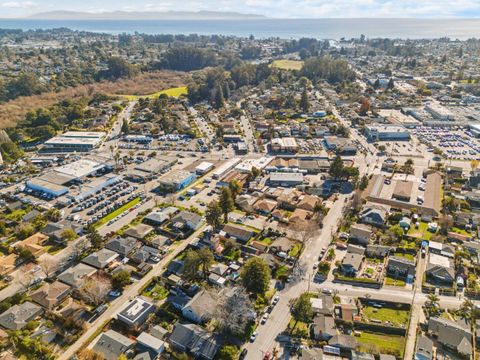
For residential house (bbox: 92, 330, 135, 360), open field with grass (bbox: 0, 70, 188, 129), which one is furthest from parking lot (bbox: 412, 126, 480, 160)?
open field with grass (bbox: 0, 70, 188, 129)

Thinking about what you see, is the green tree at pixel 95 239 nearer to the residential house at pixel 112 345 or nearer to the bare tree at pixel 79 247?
the bare tree at pixel 79 247

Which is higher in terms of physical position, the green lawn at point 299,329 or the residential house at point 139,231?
the residential house at point 139,231

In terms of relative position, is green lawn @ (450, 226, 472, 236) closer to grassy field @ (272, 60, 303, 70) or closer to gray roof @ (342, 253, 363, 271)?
gray roof @ (342, 253, 363, 271)

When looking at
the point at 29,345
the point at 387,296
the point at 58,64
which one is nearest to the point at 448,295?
the point at 387,296

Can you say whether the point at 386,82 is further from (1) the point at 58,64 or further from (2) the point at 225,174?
(1) the point at 58,64

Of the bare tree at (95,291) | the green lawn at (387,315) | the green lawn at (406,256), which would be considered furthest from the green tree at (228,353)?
the green lawn at (406,256)

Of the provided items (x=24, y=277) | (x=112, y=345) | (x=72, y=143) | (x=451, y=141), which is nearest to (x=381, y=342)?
(x=112, y=345)
